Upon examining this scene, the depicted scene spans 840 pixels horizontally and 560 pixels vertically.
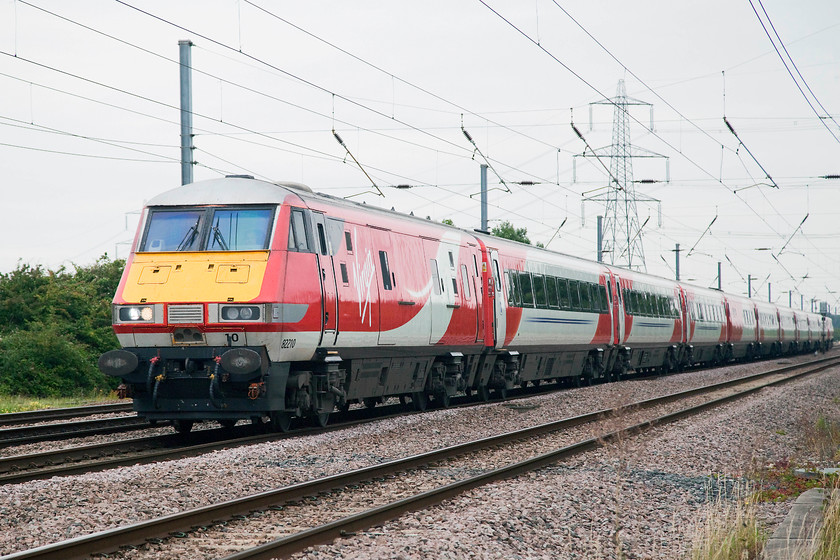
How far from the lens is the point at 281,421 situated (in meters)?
14.0

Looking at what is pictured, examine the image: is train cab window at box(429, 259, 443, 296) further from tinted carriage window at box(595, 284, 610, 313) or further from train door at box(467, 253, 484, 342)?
tinted carriage window at box(595, 284, 610, 313)

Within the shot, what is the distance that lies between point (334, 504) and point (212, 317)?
14.5ft

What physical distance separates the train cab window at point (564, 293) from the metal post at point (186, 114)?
990 centimetres

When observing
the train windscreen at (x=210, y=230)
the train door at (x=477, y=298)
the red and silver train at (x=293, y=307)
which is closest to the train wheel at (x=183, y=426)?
the red and silver train at (x=293, y=307)

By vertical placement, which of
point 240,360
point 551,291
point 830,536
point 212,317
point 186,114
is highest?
point 186,114

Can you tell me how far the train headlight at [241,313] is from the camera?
1247cm

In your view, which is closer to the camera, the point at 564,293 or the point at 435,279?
the point at 435,279

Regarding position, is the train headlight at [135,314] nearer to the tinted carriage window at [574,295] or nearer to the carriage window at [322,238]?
the carriage window at [322,238]

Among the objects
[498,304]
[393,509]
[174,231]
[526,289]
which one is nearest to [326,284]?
[174,231]

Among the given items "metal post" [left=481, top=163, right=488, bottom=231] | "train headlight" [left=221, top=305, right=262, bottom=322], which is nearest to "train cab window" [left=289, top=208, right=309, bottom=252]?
"train headlight" [left=221, top=305, right=262, bottom=322]

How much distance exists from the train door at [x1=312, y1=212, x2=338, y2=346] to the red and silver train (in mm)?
27

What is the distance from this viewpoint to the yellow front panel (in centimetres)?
1263

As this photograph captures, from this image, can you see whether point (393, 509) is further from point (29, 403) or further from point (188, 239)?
point (29, 403)

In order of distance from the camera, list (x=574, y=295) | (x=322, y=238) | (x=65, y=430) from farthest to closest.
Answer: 1. (x=574, y=295)
2. (x=65, y=430)
3. (x=322, y=238)
